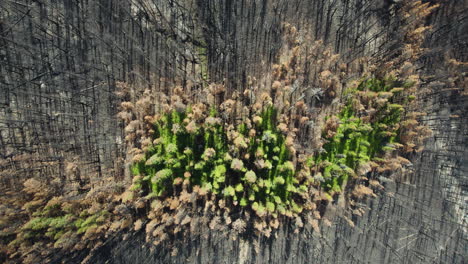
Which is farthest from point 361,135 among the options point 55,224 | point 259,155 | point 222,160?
point 55,224

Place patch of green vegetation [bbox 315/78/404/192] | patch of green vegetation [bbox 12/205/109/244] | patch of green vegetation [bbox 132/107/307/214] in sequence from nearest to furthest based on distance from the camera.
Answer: patch of green vegetation [bbox 12/205/109/244]
patch of green vegetation [bbox 132/107/307/214]
patch of green vegetation [bbox 315/78/404/192]

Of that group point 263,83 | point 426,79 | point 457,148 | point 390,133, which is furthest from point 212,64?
point 457,148

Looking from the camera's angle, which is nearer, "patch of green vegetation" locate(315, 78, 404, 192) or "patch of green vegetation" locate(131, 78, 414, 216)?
"patch of green vegetation" locate(131, 78, 414, 216)

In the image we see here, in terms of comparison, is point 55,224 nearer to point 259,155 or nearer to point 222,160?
point 222,160

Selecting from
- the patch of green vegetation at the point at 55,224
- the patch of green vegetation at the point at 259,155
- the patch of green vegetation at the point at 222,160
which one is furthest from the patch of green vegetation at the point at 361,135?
the patch of green vegetation at the point at 55,224

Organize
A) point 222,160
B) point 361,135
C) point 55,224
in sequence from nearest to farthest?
point 55,224 → point 222,160 → point 361,135

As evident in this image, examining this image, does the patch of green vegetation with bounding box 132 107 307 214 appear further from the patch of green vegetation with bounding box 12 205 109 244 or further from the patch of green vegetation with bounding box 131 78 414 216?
the patch of green vegetation with bounding box 12 205 109 244

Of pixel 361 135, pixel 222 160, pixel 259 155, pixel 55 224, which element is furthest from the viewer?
pixel 361 135

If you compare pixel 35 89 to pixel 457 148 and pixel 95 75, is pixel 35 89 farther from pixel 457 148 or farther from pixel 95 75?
pixel 457 148

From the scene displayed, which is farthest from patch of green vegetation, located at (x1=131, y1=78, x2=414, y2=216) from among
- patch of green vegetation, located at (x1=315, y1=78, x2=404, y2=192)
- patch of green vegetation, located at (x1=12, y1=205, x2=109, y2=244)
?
patch of green vegetation, located at (x1=12, y1=205, x2=109, y2=244)

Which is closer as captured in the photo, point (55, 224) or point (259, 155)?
point (55, 224)

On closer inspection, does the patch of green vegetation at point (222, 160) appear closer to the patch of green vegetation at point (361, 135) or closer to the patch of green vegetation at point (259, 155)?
the patch of green vegetation at point (259, 155)
